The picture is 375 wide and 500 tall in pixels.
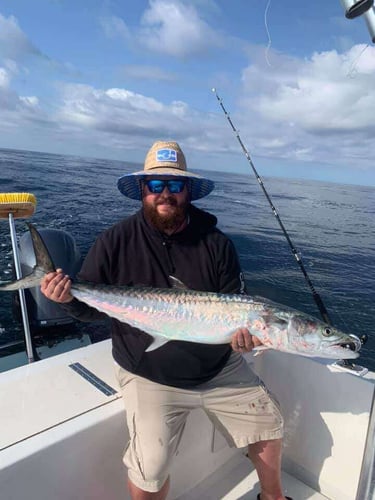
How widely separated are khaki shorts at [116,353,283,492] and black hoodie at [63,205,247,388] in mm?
70

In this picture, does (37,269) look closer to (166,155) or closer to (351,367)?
(166,155)

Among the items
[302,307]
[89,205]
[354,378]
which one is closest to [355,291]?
[302,307]

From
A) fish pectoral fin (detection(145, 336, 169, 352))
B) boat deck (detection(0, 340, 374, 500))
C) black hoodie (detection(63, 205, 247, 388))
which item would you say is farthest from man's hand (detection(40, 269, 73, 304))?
fish pectoral fin (detection(145, 336, 169, 352))

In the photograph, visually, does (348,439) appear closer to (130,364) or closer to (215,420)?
(215,420)

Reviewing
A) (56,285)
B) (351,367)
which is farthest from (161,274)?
(351,367)

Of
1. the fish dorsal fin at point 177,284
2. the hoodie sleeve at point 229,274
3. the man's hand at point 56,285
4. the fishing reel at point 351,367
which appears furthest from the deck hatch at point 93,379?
the fishing reel at point 351,367

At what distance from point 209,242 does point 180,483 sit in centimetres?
153

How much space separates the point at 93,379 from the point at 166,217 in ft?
3.48

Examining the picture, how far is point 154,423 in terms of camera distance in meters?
1.96

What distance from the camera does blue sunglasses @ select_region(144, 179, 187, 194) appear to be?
94.4 inches

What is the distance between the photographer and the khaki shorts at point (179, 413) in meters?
1.89

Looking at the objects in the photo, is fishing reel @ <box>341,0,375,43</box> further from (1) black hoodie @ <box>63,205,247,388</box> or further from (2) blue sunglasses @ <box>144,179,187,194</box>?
(1) black hoodie @ <box>63,205,247,388</box>

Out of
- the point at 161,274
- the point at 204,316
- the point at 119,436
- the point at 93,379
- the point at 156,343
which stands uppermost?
the point at 161,274

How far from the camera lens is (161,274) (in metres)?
2.33
